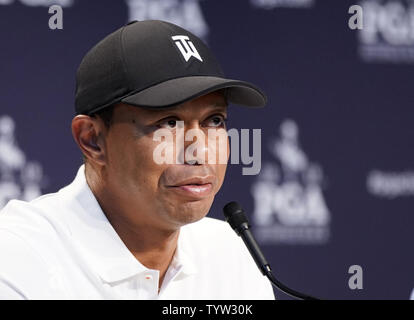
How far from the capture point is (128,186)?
1.22 metres

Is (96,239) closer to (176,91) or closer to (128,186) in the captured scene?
(128,186)

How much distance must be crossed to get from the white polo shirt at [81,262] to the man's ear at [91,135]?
74mm

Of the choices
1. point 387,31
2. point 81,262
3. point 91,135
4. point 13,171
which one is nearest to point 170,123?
point 91,135

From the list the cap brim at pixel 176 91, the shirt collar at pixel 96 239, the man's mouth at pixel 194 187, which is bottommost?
the shirt collar at pixel 96 239

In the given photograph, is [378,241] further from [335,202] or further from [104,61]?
[104,61]

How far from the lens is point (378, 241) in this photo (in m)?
2.38

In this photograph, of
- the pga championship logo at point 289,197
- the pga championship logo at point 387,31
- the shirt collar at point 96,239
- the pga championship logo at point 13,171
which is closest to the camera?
the shirt collar at point 96,239

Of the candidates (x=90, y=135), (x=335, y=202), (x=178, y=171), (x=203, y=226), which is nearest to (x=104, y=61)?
(x=90, y=135)

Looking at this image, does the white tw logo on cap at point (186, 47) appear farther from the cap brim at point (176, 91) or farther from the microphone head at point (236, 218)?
the microphone head at point (236, 218)

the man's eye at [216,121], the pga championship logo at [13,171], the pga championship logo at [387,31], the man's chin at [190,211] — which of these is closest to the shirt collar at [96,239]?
the man's chin at [190,211]

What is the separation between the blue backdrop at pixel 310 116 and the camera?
7.04ft

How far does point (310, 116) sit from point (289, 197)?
288 mm
